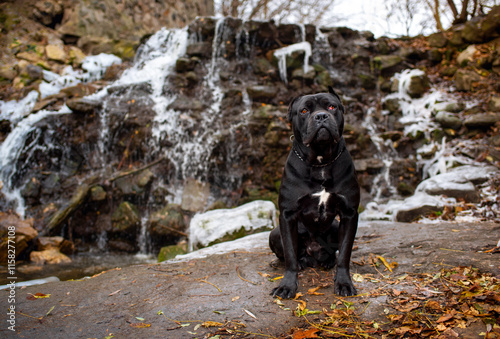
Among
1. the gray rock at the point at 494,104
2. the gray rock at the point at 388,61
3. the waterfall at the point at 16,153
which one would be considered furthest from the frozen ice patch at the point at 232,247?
the gray rock at the point at 388,61

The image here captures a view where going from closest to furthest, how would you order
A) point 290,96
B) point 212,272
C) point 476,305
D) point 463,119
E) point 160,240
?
point 476,305
point 212,272
point 160,240
point 463,119
point 290,96

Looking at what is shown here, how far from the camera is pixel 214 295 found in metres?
2.30

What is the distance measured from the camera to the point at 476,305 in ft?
5.66

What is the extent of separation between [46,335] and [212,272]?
4.48 ft

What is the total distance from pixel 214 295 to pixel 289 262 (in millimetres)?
616

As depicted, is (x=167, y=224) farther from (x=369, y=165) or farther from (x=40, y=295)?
(x=369, y=165)

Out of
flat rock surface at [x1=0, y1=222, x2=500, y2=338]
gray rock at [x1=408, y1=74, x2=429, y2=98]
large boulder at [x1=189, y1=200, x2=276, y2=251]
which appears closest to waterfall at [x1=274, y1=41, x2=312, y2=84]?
gray rock at [x1=408, y1=74, x2=429, y2=98]

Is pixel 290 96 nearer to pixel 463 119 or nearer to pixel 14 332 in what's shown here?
pixel 463 119

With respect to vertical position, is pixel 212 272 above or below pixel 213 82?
below

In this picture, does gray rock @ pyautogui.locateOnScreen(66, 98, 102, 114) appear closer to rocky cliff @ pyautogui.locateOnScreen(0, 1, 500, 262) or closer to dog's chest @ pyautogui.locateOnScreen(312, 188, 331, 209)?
rocky cliff @ pyautogui.locateOnScreen(0, 1, 500, 262)

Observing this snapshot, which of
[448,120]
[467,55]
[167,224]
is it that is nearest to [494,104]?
[448,120]

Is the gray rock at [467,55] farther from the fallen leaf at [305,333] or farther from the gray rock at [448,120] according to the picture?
the fallen leaf at [305,333]

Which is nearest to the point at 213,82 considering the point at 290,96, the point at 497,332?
the point at 290,96

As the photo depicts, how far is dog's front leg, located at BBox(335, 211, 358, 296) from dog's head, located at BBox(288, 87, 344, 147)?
61 centimetres
